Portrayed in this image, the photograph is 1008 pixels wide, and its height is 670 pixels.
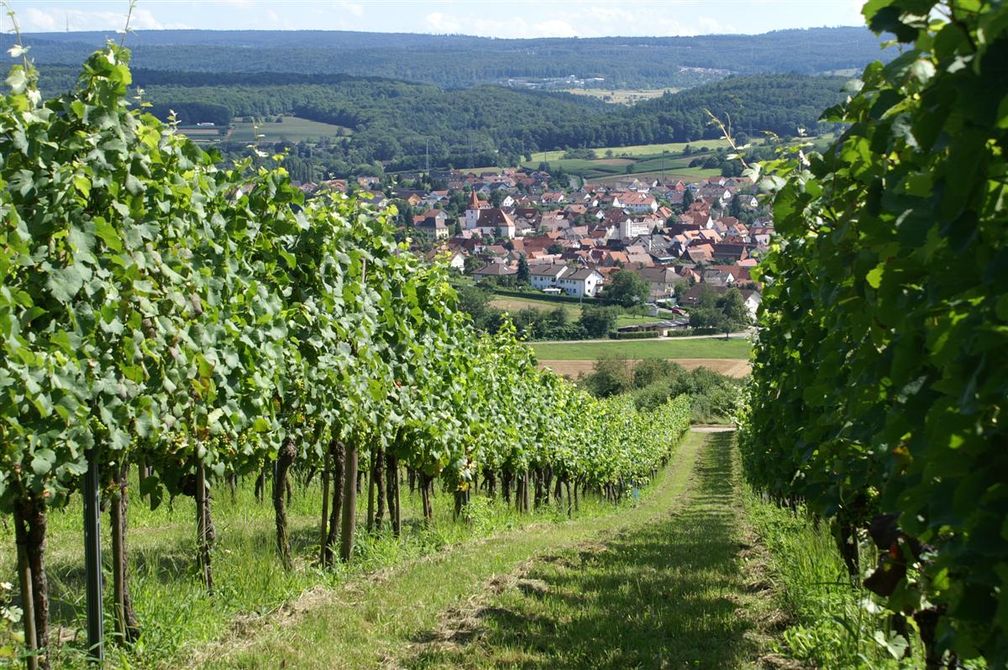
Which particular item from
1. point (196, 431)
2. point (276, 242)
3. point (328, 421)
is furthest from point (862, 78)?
point (328, 421)

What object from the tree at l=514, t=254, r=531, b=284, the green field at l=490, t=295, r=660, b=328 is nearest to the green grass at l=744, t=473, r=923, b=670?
the green field at l=490, t=295, r=660, b=328

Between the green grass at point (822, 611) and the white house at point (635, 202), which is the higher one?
the green grass at point (822, 611)

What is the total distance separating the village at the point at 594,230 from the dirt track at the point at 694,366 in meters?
10.9

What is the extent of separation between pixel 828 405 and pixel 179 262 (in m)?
3.75

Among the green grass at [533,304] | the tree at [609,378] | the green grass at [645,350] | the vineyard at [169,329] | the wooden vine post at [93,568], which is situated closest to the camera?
the vineyard at [169,329]

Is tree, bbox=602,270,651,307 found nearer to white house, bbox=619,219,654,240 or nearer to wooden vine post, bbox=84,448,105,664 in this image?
white house, bbox=619,219,654,240

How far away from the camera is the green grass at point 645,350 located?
75.1 m

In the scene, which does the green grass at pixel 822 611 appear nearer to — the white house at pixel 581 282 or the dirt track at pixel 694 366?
the dirt track at pixel 694 366

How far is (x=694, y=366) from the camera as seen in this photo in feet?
244

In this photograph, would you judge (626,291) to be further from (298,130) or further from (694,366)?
(298,130)

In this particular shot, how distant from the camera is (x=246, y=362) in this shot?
25.2 ft

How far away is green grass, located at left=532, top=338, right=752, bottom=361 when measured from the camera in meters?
75.1

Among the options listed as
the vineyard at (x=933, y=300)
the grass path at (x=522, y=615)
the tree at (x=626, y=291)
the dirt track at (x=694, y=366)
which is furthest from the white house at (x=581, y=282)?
the vineyard at (x=933, y=300)

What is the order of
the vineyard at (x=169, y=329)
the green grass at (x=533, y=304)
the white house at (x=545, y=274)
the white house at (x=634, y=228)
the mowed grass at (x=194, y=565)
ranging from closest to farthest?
the vineyard at (x=169, y=329) → the mowed grass at (x=194, y=565) → the green grass at (x=533, y=304) → the white house at (x=545, y=274) → the white house at (x=634, y=228)
